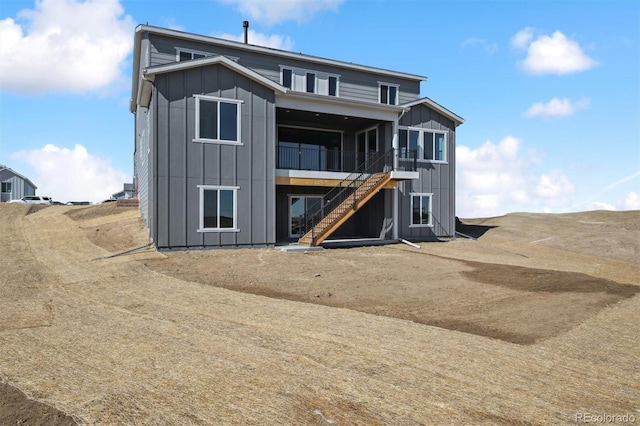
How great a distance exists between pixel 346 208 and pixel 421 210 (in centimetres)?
608

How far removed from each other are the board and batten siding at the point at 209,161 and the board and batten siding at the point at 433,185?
7.92 meters

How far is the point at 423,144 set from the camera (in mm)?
23391

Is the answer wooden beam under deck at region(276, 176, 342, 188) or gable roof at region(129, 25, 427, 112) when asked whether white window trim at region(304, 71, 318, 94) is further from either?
wooden beam under deck at region(276, 176, 342, 188)

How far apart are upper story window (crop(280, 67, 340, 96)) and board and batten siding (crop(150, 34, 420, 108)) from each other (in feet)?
0.69

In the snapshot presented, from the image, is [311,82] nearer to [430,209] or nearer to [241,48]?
[241,48]

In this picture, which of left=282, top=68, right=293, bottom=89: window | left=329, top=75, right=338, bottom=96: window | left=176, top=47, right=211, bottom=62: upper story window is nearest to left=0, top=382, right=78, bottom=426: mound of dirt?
left=176, top=47, right=211, bottom=62: upper story window

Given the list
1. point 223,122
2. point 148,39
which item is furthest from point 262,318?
point 148,39

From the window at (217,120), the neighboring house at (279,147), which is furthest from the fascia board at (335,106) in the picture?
the window at (217,120)

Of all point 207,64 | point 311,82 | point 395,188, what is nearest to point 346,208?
point 395,188

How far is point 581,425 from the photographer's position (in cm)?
430

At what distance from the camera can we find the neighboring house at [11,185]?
51375 mm

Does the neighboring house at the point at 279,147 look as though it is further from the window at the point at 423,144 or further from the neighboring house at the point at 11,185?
the neighboring house at the point at 11,185

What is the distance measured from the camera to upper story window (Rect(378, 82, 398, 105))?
2575 cm

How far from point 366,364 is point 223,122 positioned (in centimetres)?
1346
